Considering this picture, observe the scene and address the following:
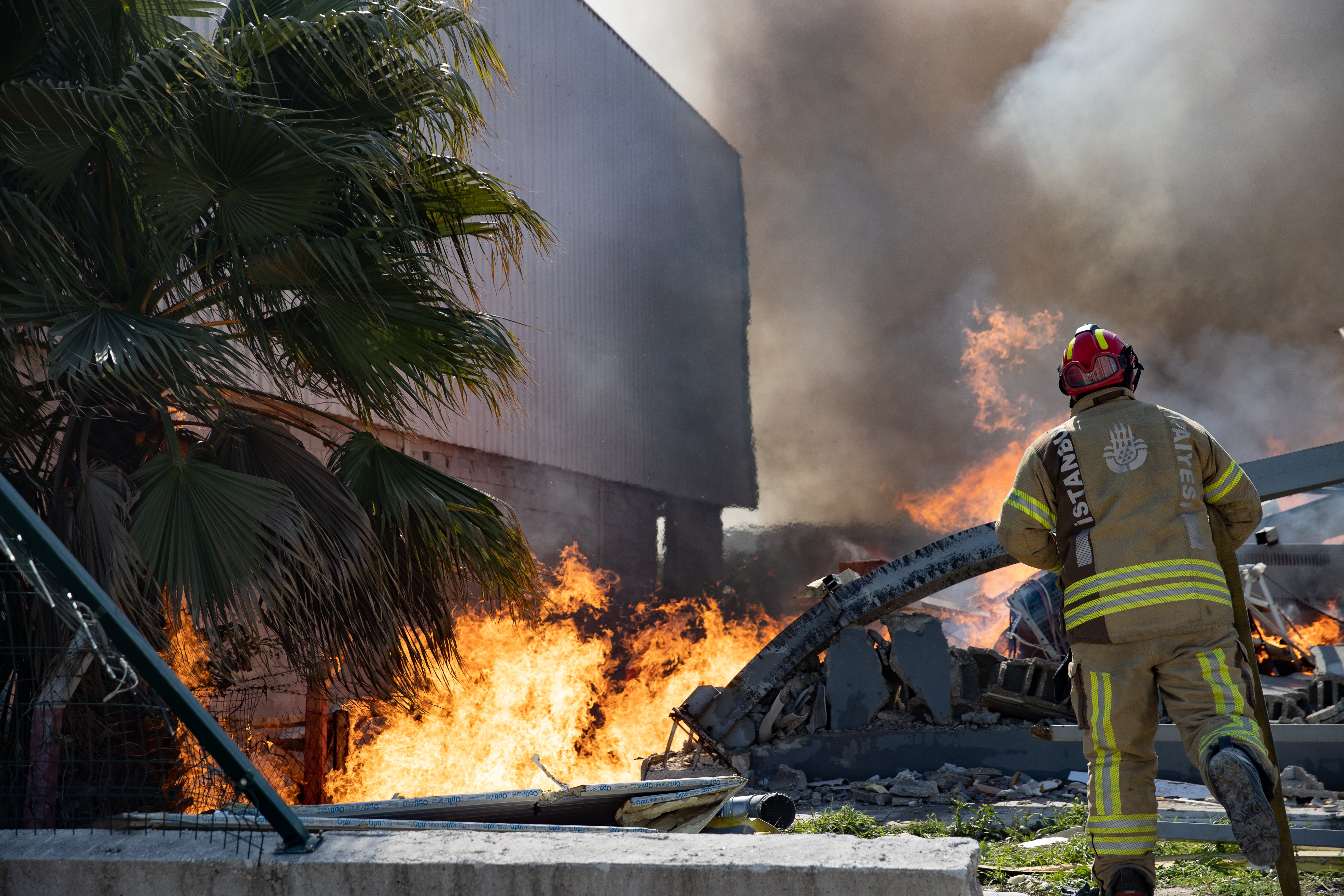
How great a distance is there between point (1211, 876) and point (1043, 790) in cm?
449

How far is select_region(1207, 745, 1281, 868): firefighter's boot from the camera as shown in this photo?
7.86 feet

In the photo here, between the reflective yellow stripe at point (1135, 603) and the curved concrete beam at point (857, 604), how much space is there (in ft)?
18.9

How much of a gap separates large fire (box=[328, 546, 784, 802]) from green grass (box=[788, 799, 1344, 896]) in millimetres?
2802

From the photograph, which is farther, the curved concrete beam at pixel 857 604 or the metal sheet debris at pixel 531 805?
the curved concrete beam at pixel 857 604

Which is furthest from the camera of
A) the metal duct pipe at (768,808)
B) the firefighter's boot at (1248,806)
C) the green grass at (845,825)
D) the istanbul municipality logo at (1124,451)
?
the green grass at (845,825)

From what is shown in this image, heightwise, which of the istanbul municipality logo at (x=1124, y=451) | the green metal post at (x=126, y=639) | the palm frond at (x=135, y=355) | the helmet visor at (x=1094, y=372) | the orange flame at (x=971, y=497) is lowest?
the green metal post at (x=126, y=639)

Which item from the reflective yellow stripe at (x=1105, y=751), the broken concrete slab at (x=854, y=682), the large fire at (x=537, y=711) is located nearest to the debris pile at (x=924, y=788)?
the broken concrete slab at (x=854, y=682)

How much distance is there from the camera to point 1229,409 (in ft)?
63.5

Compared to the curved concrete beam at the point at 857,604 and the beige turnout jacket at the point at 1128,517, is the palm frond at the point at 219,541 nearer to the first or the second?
the beige turnout jacket at the point at 1128,517

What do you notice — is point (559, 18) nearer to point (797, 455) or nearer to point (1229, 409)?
point (797, 455)

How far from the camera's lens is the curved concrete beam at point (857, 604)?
863 centimetres

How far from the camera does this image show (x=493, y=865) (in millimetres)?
1939

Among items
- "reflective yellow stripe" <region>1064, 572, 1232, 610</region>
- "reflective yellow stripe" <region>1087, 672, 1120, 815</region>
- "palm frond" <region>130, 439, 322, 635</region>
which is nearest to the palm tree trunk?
"palm frond" <region>130, 439, 322, 635</region>

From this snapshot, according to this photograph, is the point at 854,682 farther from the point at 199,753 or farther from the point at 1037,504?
the point at 199,753
